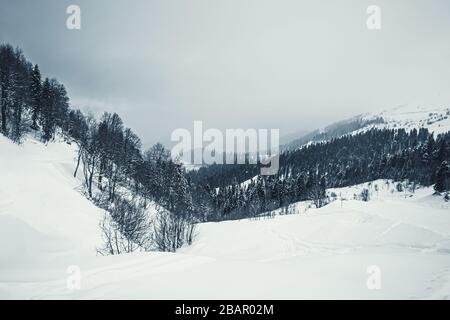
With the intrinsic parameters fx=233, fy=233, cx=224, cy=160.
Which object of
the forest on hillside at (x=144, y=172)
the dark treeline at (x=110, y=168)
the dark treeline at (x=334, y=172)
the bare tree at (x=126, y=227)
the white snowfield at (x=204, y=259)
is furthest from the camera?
the dark treeline at (x=334, y=172)

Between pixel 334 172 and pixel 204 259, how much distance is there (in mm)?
140652

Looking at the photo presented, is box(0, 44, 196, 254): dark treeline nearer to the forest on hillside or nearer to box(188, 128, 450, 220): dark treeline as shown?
the forest on hillside

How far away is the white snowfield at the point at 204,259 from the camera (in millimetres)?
6270

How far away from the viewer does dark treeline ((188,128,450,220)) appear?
3605 inches

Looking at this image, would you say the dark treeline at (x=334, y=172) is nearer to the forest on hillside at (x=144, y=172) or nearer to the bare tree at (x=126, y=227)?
the forest on hillside at (x=144, y=172)

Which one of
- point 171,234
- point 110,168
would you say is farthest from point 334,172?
point 171,234

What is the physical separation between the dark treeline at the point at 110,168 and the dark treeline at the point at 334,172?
109 feet

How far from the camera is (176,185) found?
5478cm

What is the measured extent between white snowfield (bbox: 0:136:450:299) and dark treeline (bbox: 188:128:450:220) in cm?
5087

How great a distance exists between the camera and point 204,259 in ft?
29.6

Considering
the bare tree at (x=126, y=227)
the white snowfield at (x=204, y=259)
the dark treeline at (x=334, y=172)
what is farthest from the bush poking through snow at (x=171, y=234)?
the dark treeline at (x=334, y=172)

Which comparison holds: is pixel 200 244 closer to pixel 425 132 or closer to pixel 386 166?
pixel 386 166

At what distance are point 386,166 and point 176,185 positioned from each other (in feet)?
377
